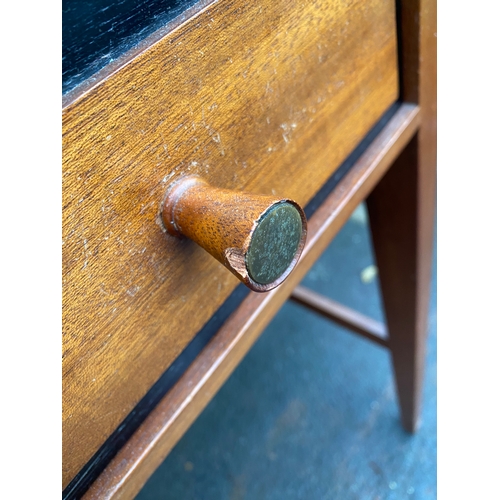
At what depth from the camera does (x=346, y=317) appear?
839 mm

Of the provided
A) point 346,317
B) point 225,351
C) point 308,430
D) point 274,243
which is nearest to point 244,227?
point 274,243

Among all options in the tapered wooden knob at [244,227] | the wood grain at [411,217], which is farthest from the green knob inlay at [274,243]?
the wood grain at [411,217]

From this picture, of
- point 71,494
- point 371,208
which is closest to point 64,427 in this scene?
point 71,494

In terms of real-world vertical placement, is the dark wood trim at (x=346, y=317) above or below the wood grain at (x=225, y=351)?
below

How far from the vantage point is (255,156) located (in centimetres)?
31

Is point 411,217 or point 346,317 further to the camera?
point 346,317

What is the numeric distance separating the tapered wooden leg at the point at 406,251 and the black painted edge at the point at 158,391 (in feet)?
0.50

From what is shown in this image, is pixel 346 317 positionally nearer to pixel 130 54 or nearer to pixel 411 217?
pixel 411 217

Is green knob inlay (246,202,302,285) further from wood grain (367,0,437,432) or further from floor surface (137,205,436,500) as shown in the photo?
floor surface (137,205,436,500)

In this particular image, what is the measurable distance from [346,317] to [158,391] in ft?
1.84

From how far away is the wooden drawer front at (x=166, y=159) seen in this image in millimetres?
229

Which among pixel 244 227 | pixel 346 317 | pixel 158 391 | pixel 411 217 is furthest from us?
pixel 346 317

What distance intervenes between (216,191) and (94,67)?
74 millimetres

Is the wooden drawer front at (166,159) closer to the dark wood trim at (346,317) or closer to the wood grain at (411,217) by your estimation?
the wood grain at (411,217)
